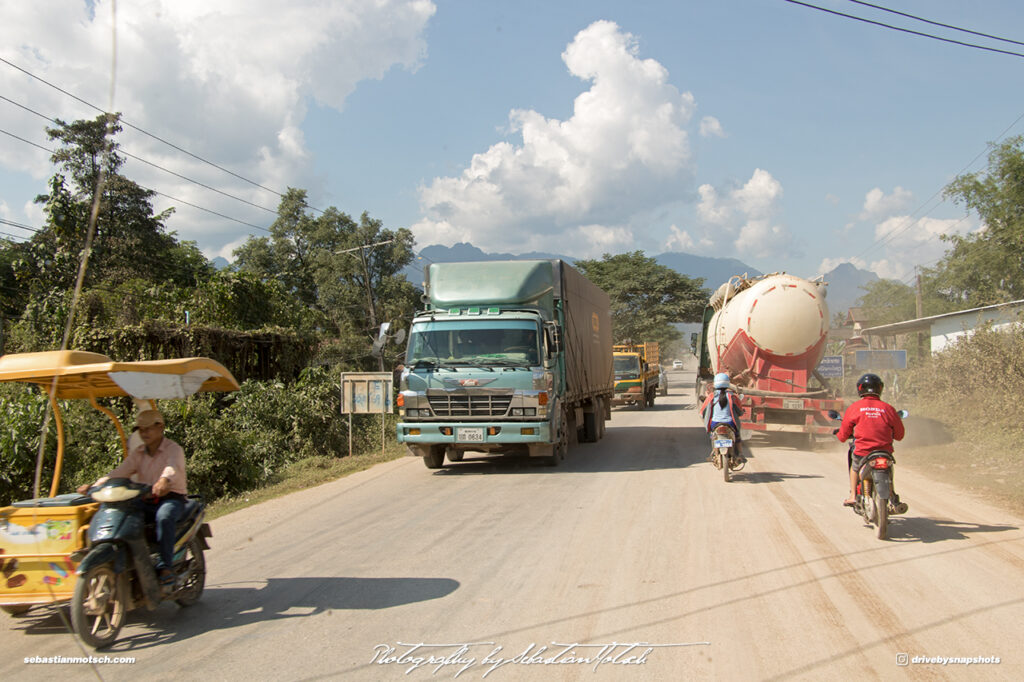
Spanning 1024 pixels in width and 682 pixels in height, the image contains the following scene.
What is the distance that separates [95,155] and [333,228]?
20.5 meters

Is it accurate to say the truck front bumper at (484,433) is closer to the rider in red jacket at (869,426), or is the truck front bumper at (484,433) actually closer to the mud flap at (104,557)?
the rider in red jacket at (869,426)

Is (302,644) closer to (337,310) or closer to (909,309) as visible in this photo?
(337,310)

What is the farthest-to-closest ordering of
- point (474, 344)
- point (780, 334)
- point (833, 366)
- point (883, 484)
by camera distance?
point (833, 366) < point (780, 334) < point (474, 344) < point (883, 484)

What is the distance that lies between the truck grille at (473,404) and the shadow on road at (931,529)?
18.6 ft

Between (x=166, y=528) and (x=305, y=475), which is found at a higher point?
(x=166, y=528)

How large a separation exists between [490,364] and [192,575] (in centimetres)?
695

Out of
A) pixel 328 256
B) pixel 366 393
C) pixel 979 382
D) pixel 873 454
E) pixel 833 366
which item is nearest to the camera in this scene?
pixel 873 454

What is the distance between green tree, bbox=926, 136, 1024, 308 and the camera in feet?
126

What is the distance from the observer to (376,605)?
213 inches

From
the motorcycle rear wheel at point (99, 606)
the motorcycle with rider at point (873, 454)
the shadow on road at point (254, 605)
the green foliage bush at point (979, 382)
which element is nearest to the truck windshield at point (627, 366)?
the green foliage bush at point (979, 382)

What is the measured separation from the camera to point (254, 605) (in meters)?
5.56

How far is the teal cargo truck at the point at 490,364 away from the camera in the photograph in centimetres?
1178

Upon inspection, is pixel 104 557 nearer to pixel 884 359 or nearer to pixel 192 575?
pixel 192 575

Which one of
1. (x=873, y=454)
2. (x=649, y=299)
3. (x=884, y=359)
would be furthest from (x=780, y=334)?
(x=649, y=299)
